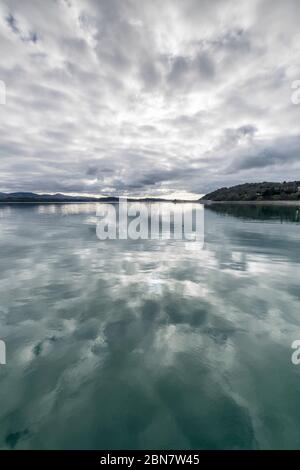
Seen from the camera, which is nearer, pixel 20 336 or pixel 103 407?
pixel 103 407

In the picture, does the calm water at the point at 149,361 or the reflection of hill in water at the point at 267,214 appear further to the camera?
the reflection of hill in water at the point at 267,214

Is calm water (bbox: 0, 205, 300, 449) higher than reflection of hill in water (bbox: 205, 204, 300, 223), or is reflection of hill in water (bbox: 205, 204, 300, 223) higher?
reflection of hill in water (bbox: 205, 204, 300, 223)

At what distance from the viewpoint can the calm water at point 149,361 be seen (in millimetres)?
5031

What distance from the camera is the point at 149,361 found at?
Result: 279 inches

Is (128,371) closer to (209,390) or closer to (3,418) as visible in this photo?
(209,390)

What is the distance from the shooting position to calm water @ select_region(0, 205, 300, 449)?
503 centimetres

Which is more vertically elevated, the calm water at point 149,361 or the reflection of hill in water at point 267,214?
the reflection of hill in water at point 267,214

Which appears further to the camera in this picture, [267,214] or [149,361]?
[267,214]

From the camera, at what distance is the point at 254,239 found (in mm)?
28719

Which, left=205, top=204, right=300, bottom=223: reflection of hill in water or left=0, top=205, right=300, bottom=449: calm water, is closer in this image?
left=0, top=205, right=300, bottom=449: calm water

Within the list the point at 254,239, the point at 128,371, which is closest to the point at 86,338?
the point at 128,371

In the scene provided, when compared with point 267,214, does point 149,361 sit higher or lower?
lower
